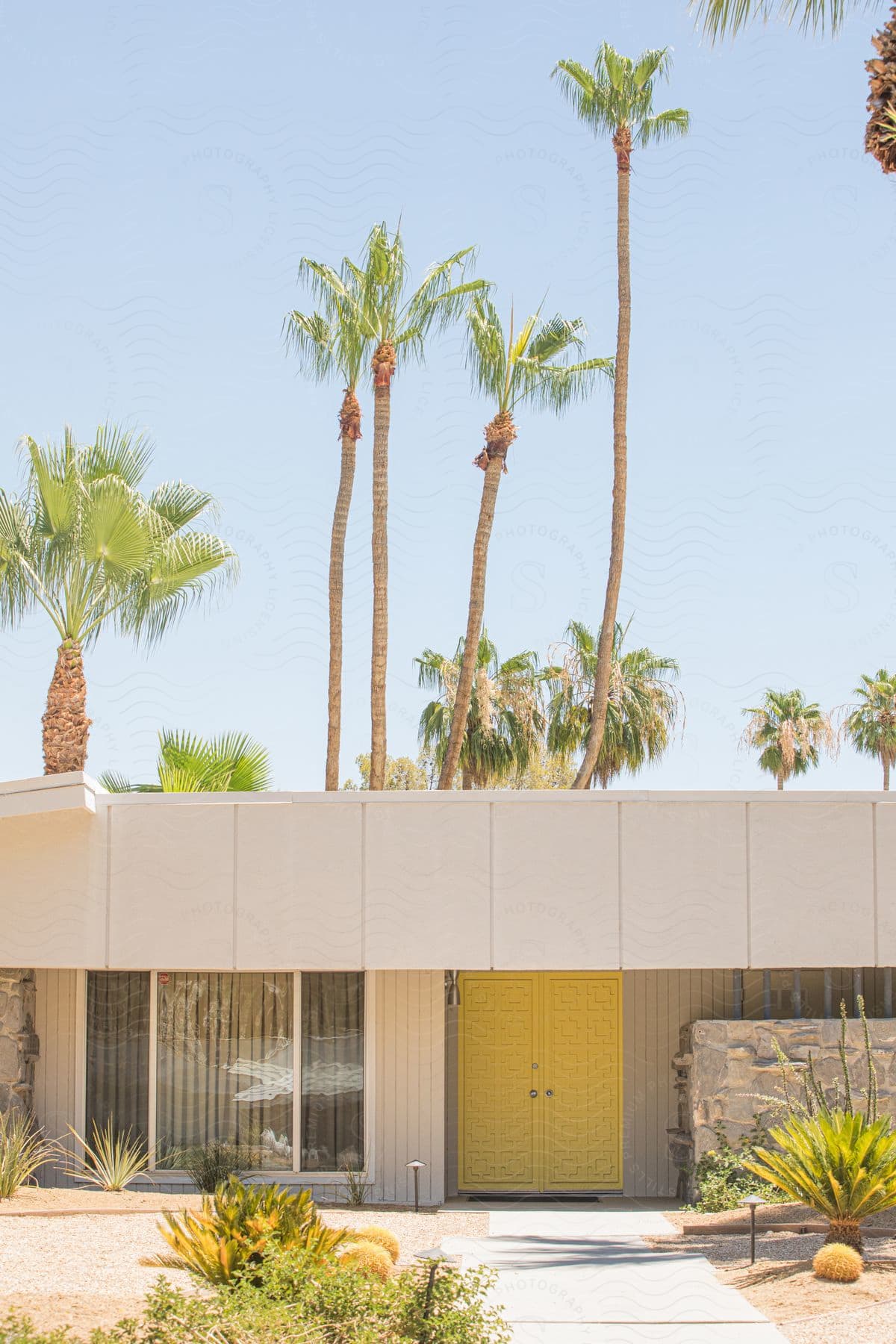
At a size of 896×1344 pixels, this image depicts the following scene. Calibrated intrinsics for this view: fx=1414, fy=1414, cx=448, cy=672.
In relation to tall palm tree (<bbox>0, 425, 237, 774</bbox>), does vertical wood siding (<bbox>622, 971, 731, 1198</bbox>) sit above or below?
below

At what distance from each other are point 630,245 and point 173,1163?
1596cm

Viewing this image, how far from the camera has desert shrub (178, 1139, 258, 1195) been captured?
13.0m

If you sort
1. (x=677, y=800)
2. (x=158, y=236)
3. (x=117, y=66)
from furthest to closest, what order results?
(x=158, y=236)
(x=117, y=66)
(x=677, y=800)

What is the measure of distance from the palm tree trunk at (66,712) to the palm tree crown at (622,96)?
1234 centimetres

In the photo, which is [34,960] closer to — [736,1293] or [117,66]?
[736,1293]

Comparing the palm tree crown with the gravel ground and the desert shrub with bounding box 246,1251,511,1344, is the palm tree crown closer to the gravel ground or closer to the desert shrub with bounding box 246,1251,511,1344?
the gravel ground

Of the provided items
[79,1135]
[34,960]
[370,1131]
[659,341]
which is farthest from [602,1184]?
[659,341]

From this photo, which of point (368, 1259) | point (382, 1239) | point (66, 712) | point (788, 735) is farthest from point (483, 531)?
point (788, 735)

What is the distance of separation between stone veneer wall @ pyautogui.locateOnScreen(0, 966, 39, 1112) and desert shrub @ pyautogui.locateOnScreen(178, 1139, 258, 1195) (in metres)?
1.66

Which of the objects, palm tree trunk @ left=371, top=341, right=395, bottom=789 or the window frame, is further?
palm tree trunk @ left=371, top=341, right=395, bottom=789

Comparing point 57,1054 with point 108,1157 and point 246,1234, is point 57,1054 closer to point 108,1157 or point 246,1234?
point 108,1157

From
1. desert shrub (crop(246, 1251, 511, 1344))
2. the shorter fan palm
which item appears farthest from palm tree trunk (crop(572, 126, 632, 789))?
desert shrub (crop(246, 1251, 511, 1344))

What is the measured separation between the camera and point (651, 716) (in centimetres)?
3188

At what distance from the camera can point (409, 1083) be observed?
13.4 meters
